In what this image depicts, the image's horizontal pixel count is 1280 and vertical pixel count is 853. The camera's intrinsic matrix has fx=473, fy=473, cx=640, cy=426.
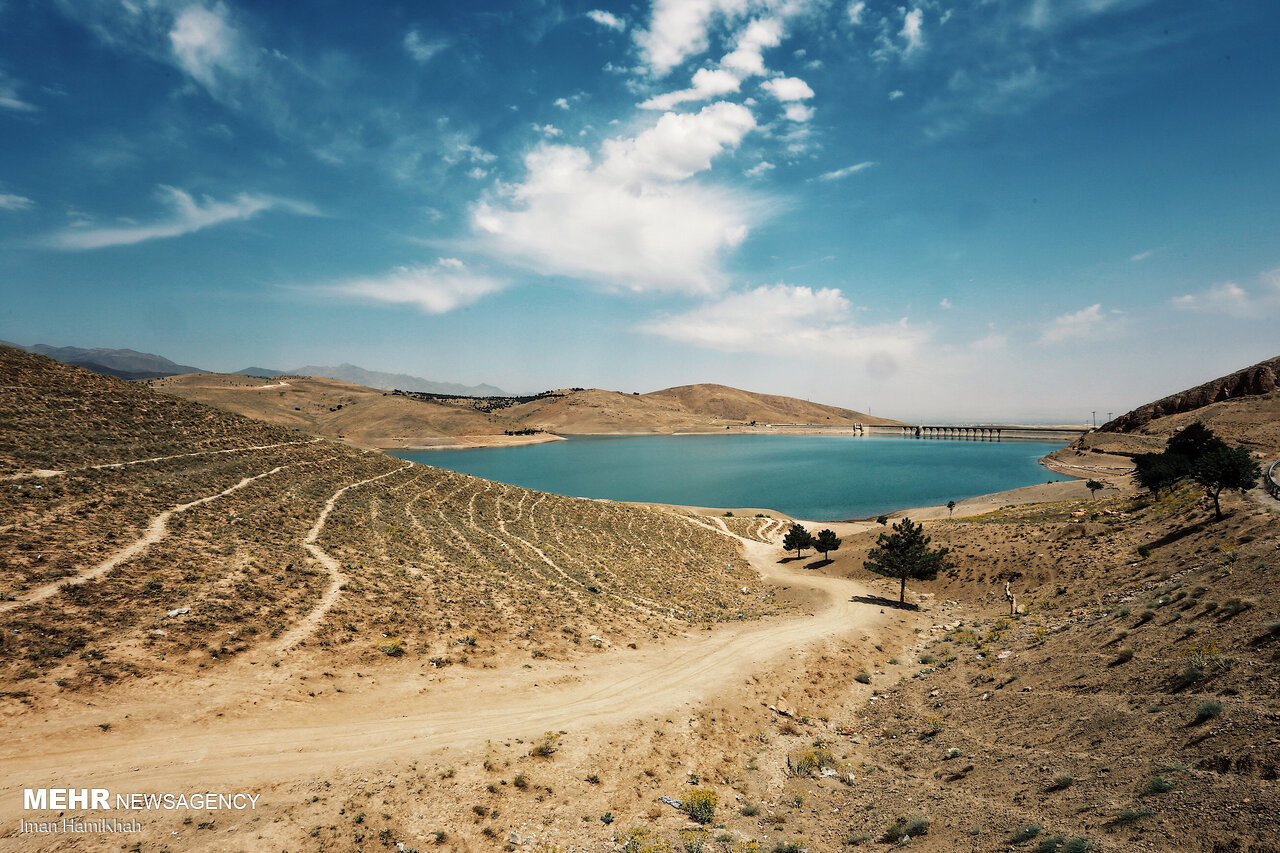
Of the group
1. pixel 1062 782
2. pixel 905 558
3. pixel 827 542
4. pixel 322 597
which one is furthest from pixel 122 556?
pixel 827 542

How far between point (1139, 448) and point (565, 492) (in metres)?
120

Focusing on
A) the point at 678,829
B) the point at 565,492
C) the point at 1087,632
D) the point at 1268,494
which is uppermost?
the point at 1268,494

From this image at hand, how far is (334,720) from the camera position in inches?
555

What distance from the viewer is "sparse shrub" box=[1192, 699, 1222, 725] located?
1050 centimetres

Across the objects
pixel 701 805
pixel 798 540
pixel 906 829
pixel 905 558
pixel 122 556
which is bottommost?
pixel 798 540

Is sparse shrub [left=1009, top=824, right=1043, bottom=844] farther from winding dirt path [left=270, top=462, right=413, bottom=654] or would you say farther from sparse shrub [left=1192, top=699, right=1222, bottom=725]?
winding dirt path [left=270, top=462, right=413, bottom=654]

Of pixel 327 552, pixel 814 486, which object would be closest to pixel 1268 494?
pixel 327 552

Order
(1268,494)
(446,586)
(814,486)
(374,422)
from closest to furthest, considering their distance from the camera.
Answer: (446,586), (1268,494), (814,486), (374,422)

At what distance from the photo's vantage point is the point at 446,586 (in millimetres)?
24047

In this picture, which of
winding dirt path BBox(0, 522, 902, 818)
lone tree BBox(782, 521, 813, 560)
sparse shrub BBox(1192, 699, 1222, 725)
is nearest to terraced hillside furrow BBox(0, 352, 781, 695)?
winding dirt path BBox(0, 522, 902, 818)

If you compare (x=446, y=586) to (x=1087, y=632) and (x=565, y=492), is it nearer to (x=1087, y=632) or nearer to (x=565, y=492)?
(x=1087, y=632)

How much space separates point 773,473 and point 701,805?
121 metres

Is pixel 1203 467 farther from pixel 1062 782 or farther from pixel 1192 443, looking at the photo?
pixel 1192 443

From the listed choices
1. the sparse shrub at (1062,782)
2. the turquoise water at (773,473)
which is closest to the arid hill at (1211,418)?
the turquoise water at (773,473)
